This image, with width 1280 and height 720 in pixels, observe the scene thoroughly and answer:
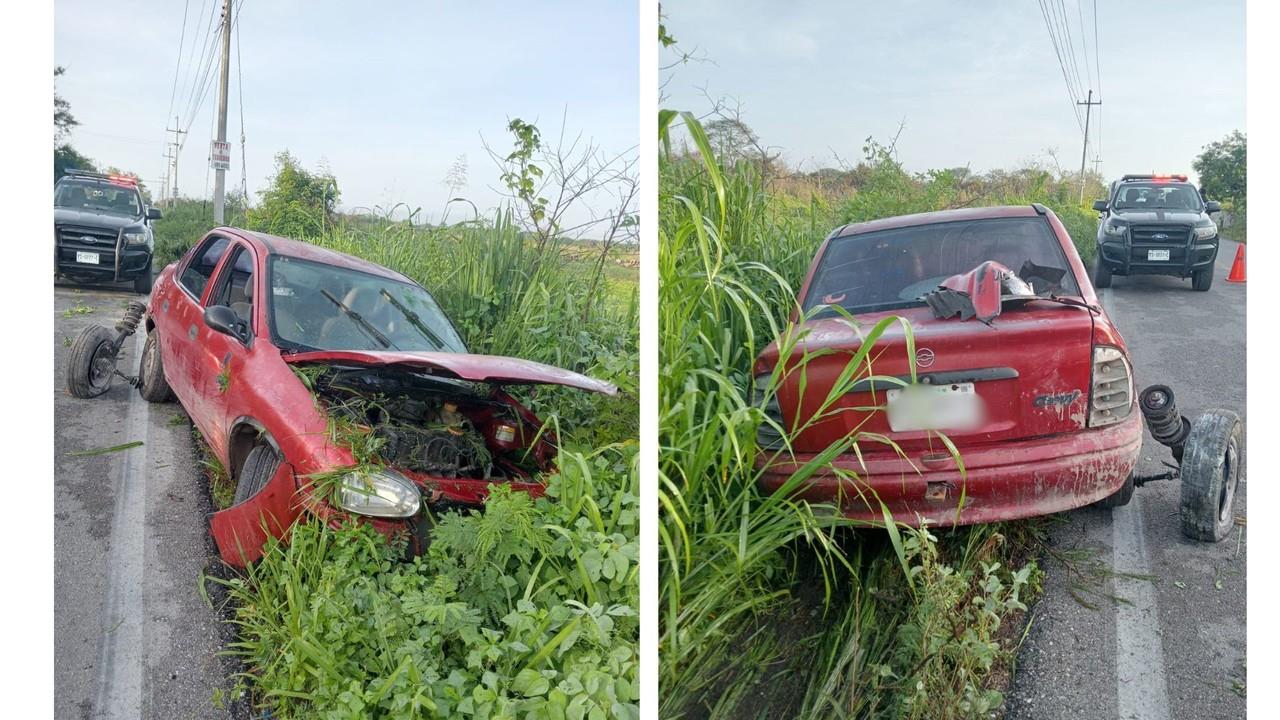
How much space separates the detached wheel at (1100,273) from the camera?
6.32 feet

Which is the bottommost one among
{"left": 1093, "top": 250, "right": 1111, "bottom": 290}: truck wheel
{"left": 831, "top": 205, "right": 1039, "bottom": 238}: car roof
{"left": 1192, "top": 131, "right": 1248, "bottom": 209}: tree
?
{"left": 1093, "top": 250, "right": 1111, "bottom": 290}: truck wheel

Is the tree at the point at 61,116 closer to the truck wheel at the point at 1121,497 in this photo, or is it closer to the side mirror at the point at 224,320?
the side mirror at the point at 224,320

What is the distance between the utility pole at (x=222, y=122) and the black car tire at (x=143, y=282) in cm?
22

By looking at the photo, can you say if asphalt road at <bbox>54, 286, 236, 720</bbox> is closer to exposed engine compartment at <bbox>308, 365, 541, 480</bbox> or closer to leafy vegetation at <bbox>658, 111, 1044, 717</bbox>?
exposed engine compartment at <bbox>308, 365, 541, 480</bbox>

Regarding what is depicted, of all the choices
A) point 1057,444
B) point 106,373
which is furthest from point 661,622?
point 106,373

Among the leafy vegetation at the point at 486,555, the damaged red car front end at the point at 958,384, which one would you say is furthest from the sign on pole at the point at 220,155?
the damaged red car front end at the point at 958,384

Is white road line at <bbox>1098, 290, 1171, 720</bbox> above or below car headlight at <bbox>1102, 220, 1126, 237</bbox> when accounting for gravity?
below

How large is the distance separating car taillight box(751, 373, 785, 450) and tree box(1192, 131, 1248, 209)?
1016 mm

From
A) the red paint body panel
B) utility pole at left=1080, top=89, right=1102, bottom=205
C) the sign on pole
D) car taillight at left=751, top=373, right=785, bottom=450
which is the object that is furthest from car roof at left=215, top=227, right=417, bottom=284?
utility pole at left=1080, top=89, right=1102, bottom=205

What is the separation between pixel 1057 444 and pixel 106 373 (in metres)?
2.11

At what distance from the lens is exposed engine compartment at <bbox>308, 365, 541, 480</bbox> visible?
2006 millimetres

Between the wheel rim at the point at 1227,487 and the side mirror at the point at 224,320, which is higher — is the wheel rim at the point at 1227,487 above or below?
below

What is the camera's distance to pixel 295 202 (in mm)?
2080

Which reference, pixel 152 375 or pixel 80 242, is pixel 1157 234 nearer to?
pixel 152 375
